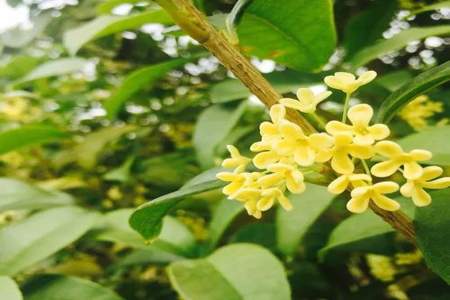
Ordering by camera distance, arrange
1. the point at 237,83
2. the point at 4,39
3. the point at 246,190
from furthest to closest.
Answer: the point at 4,39
the point at 237,83
the point at 246,190

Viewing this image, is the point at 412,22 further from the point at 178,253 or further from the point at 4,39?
the point at 4,39

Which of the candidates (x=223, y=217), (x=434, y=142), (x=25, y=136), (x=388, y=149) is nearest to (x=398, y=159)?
(x=388, y=149)

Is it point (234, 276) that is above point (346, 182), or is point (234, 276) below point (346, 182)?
below

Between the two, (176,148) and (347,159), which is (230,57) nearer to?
(347,159)

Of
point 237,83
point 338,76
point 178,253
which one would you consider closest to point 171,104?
point 237,83

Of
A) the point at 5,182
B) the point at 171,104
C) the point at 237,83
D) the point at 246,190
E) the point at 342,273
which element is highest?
the point at 246,190

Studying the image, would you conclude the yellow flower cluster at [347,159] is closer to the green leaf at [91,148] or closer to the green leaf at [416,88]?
the green leaf at [416,88]
